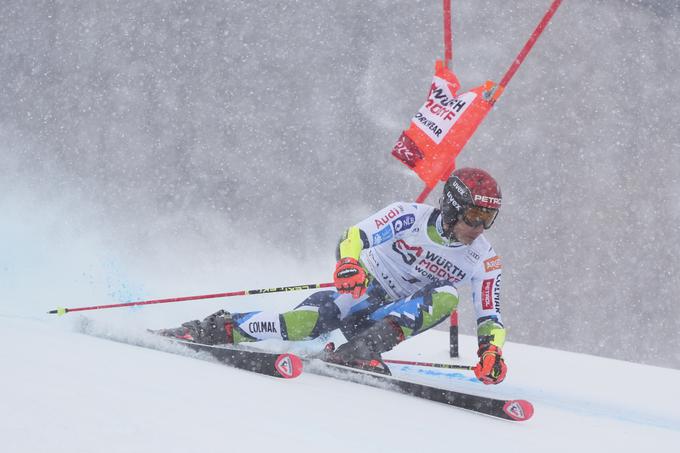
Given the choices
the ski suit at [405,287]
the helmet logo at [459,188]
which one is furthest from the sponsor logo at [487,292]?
→ the helmet logo at [459,188]

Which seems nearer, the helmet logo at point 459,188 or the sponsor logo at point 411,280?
the helmet logo at point 459,188

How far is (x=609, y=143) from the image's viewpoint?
86.4 feet

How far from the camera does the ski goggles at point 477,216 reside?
12.4 ft

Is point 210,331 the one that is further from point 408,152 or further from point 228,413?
point 408,152

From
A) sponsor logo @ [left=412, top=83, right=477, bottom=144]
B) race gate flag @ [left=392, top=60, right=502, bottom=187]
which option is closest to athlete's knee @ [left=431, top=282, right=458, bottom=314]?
race gate flag @ [left=392, top=60, right=502, bottom=187]

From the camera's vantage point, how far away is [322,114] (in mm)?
21328

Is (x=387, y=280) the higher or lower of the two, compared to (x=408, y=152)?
lower

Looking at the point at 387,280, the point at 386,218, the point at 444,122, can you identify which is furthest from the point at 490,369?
the point at 444,122

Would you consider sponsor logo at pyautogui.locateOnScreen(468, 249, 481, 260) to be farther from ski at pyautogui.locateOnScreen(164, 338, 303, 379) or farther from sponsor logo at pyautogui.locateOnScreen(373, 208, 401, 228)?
ski at pyautogui.locateOnScreen(164, 338, 303, 379)

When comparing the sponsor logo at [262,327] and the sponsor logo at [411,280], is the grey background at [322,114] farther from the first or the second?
the sponsor logo at [411,280]

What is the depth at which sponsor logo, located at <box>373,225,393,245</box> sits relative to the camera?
3.95 meters

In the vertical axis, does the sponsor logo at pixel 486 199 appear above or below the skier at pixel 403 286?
above

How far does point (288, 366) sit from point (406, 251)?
1.21m

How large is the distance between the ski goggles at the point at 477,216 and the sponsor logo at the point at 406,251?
0.39 m
